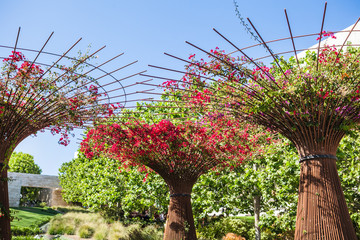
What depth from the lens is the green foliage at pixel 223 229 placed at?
39.0 feet

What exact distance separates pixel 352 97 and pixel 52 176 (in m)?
37.0

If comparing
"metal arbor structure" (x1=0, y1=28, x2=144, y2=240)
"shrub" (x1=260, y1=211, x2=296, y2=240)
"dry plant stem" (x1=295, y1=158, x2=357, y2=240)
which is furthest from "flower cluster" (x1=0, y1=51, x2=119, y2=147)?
"shrub" (x1=260, y1=211, x2=296, y2=240)

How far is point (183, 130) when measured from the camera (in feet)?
23.6

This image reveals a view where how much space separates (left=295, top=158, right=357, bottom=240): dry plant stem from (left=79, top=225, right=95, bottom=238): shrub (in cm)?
1079

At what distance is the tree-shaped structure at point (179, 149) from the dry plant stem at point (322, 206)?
279 centimetres

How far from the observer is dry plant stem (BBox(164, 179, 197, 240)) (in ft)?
21.6

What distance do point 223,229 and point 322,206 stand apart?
9.23 meters

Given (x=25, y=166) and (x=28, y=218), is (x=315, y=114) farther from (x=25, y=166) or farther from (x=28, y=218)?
(x=25, y=166)

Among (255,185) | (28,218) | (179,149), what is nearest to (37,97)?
(179,149)

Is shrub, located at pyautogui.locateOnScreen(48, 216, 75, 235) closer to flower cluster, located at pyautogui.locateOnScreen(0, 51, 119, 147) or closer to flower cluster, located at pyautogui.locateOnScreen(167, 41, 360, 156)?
flower cluster, located at pyautogui.locateOnScreen(0, 51, 119, 147)

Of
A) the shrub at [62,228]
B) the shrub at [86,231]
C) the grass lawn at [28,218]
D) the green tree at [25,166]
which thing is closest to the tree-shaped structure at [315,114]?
the shrub at [86,231]

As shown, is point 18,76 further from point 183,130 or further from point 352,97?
point 352,97

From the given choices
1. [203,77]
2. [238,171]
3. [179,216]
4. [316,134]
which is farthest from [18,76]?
[238,171]

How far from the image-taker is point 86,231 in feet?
42.0
